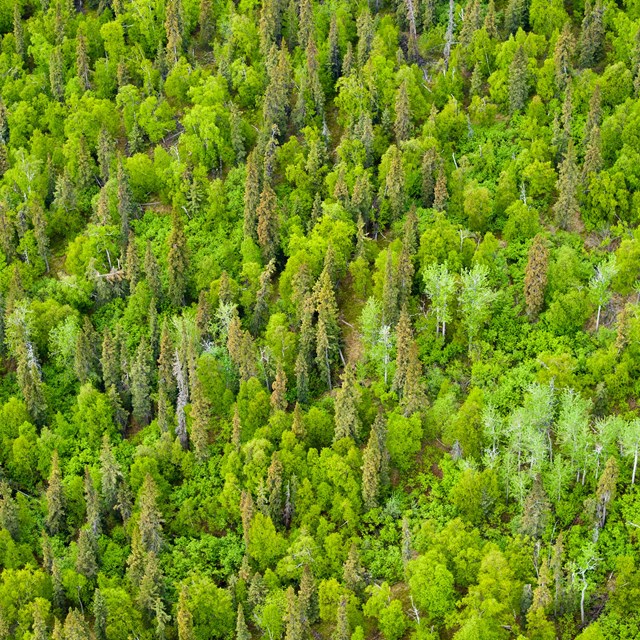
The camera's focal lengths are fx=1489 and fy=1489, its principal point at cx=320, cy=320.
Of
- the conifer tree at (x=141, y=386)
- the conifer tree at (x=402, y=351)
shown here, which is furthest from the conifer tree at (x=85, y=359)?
the conifer tree at (x=402, y=351)

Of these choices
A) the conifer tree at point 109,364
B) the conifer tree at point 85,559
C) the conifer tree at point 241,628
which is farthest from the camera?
the conifer tree at point 109,364

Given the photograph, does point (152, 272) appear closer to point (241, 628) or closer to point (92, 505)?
point (92, 505)

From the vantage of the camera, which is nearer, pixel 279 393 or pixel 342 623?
pixel 342 623

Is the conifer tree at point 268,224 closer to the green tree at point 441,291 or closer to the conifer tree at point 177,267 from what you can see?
the conifer tree at point 177,267

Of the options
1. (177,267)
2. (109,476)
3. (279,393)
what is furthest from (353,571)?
(177,267)

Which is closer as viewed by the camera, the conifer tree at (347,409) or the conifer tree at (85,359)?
the conifer tree at (347,409)

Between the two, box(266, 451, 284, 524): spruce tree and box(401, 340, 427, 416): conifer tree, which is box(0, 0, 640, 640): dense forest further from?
box(401, 340, 427, 416): conifer tree

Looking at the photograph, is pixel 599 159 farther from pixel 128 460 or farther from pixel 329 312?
pixel 128 460
